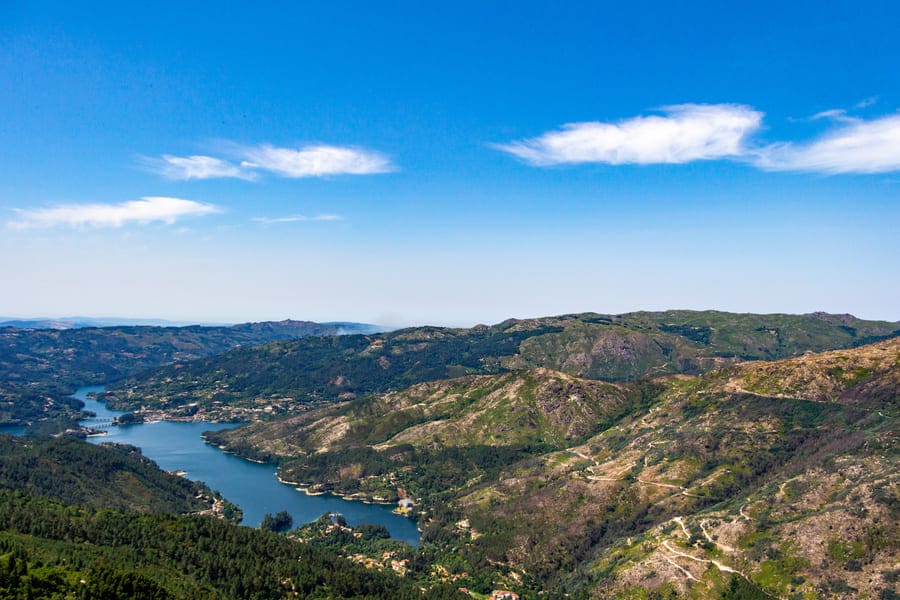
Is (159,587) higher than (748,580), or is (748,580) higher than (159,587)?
(159,587)

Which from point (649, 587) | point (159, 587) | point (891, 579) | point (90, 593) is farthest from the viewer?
point (649, 587)

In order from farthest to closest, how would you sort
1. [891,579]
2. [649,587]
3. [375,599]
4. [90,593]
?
[649,587] < [375,599] < [891,579] < [90,593]

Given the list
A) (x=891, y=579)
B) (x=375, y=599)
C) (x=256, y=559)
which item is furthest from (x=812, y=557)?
(x=256, y=559)

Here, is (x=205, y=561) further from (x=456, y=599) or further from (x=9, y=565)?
(x=456, y=599)

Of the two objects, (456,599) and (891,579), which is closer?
(891,579)

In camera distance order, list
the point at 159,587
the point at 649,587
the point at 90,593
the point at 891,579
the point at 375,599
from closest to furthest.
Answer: the point at 90,593
the point at 159,587
the point at 891,579
the point at 375,599
the point at 649,587

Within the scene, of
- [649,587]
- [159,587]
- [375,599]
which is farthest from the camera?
[649,587]

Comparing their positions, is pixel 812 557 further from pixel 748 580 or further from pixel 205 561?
pixel 205 561

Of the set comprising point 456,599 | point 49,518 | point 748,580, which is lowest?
point 456,599

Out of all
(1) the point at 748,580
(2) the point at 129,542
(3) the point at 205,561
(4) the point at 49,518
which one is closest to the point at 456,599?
(3) the point at 205,561
